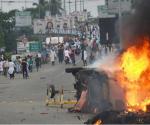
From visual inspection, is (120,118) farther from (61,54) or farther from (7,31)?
(7,31)

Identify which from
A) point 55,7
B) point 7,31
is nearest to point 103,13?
point 7,31

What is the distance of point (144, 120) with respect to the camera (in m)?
14.4

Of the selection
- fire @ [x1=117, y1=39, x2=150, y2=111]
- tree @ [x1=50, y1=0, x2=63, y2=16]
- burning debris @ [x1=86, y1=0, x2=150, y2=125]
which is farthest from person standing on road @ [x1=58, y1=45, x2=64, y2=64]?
tree @ [x1=50, y1=0, x2=63, y2=16]

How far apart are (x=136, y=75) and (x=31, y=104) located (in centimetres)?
500

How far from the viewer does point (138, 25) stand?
56.7 feet

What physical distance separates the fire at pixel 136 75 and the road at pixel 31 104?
4.51ft

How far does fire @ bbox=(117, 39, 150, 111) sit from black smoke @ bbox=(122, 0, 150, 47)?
0.85 feet

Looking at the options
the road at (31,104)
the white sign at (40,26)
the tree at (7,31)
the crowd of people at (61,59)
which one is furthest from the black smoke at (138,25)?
the white sign at (40,26)

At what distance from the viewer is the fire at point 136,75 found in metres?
16.6

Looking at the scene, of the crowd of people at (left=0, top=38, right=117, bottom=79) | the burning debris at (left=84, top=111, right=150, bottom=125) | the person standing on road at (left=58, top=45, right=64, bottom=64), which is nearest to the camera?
the burning debris at (left=84, top=111, right=150, bottom=125)

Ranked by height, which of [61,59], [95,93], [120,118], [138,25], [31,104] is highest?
[138,25]

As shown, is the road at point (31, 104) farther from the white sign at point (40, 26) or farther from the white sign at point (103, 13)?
the white sign at point (40, 26)

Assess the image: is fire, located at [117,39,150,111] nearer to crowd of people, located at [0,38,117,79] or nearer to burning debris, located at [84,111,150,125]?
burning debris, located at [84,111,150,125]

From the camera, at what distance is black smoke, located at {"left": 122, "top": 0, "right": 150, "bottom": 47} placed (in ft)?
56.0
